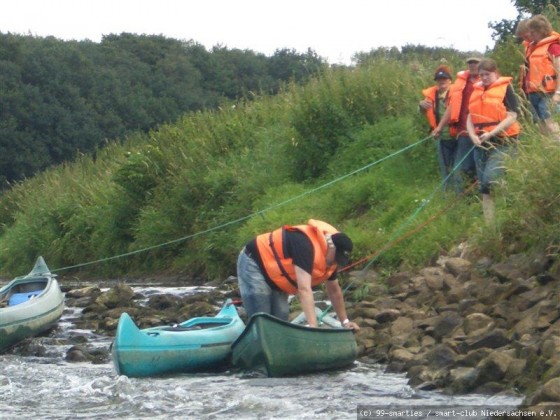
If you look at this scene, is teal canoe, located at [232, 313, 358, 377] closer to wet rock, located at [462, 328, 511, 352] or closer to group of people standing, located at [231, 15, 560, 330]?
group of people standing, located at [231, 15, 560, 330]

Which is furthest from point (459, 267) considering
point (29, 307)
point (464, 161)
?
point (29, 307)

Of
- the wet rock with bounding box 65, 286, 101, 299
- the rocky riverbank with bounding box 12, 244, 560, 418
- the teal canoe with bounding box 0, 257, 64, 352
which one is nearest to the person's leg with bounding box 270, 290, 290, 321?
the rocky riverbank with bounding box 12, 244, 560, 418

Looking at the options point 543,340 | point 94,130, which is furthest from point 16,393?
point 94,130

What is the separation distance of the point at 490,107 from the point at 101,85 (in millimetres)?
40853

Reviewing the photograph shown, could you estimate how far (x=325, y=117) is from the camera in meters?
21.2

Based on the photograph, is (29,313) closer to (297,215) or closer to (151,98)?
(297,215)

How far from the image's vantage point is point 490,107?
14.7 m

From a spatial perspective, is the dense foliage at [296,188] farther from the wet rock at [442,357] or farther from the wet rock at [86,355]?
the wet rock at [86,355]

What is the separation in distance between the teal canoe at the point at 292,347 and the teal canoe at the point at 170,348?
0.50 meters

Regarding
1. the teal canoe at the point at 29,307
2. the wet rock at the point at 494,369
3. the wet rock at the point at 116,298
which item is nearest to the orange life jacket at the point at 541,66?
the wet rock at the point at 494,369

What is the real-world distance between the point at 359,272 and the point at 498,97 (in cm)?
317

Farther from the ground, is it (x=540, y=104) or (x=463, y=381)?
(x=540, y=104)

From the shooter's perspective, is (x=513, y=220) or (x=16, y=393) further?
(x=513, y=220)

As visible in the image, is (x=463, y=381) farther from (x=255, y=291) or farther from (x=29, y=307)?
(x=29, y=307)
